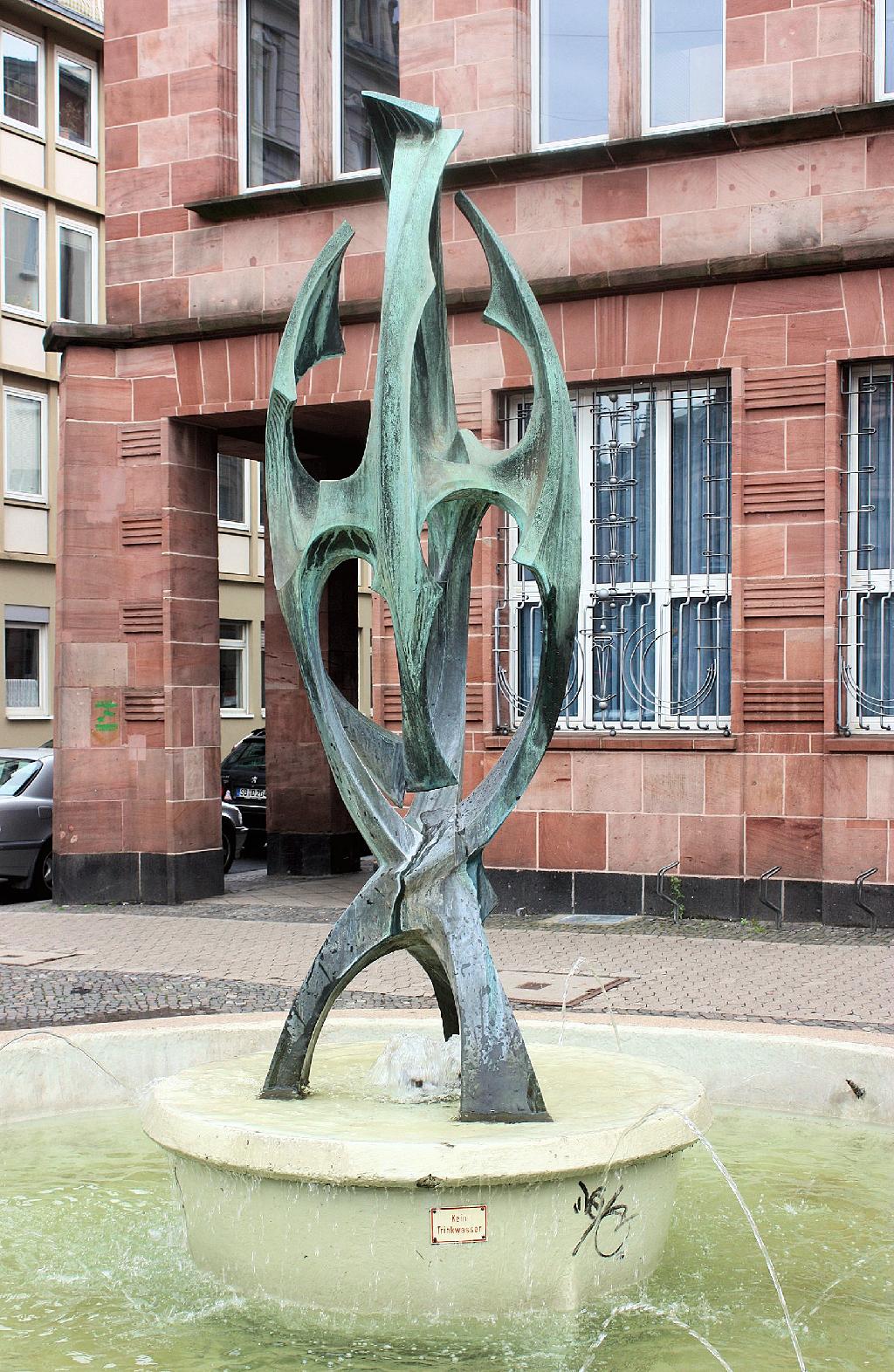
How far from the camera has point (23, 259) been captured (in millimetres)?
Answer: 34344

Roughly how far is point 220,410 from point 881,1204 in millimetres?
10943

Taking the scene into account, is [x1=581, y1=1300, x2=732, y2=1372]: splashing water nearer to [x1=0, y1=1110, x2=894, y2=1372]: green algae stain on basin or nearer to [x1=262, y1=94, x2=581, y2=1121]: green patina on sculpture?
[x1=0, y1=1110, x2=894, y2=1372]: green algae stain on basin

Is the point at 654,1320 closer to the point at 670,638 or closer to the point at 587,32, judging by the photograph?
the point at 670,638

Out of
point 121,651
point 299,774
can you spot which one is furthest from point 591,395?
point 299,774

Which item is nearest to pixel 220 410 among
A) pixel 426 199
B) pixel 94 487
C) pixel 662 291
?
pixel 94 487

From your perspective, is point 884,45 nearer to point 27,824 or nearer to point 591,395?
point 591,395

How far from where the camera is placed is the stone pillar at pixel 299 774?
1805 centimetres

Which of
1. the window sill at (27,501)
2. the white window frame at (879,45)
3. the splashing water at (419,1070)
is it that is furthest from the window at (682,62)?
the window sill at (27,501)

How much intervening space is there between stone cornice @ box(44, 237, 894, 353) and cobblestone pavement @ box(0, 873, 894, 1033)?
485cm

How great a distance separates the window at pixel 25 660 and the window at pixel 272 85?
18.6m

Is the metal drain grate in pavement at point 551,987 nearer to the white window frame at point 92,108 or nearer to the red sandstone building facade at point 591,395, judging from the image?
the red sandstone building facade at point 591,395

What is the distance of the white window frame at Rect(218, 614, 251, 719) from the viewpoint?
3803 centimetres

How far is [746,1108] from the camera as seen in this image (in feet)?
20.8

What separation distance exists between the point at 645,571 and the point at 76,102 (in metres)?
26.0
